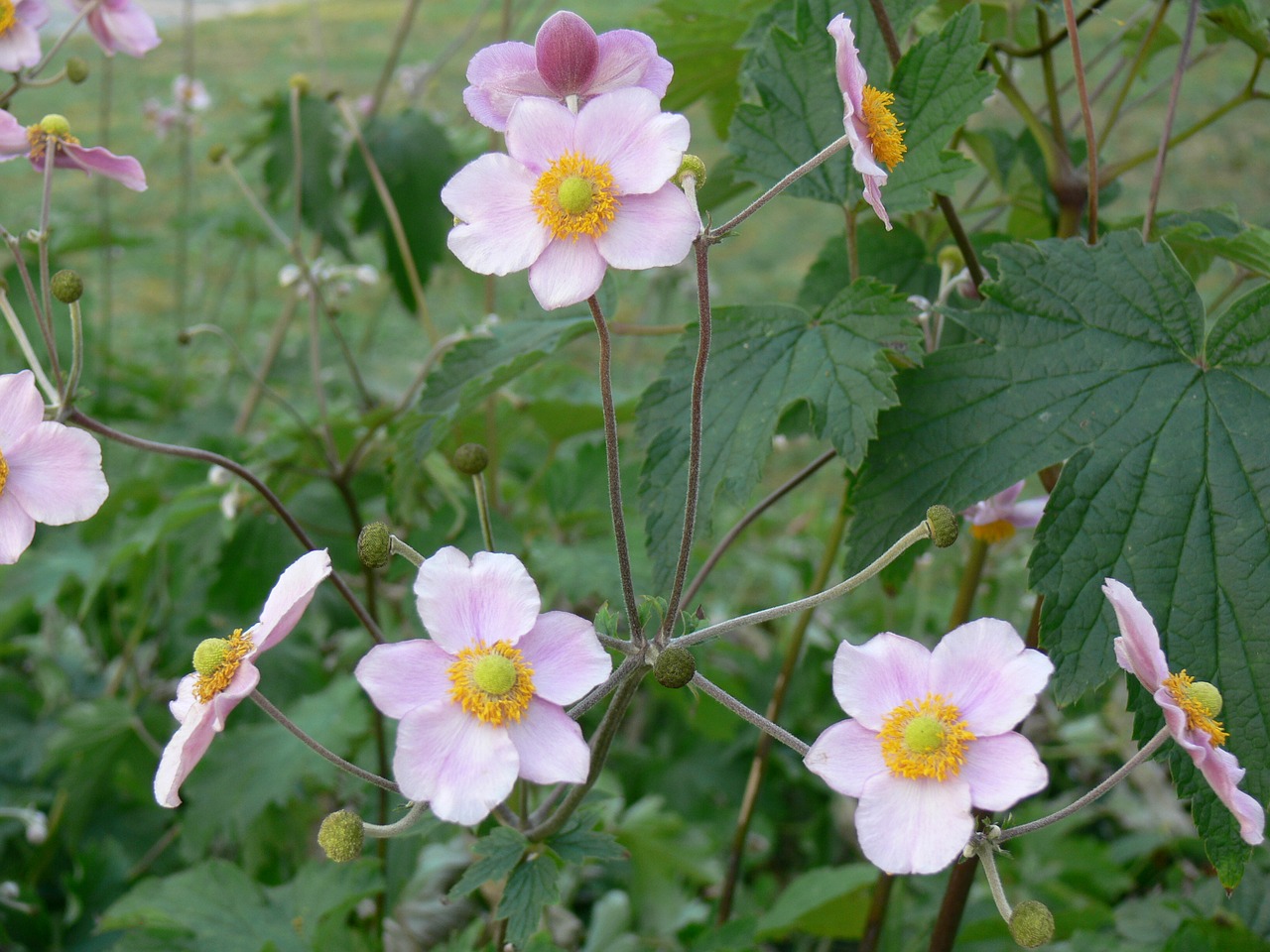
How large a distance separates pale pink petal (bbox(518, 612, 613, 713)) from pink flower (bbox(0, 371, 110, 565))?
38 cm

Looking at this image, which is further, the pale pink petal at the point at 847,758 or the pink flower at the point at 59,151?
the pink flower at the point at 59,151

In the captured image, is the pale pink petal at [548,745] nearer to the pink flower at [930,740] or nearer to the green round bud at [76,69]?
the pink flower at [930,740]

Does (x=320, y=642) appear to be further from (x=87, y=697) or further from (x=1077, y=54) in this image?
(x=1077, y=54)

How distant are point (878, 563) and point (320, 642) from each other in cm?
183

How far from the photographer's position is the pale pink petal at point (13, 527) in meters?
0.86

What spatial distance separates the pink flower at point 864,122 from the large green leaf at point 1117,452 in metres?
0.20

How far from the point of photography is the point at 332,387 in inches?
118

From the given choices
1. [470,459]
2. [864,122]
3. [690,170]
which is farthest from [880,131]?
[470,459]

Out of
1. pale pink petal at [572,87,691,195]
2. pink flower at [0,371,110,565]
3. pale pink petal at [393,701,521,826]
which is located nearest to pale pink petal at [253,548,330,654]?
pale pink petal at [393,701,521,826]

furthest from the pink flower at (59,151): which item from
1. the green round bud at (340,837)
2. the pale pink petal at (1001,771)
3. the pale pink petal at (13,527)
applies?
the pale pink petal at (1001,771)

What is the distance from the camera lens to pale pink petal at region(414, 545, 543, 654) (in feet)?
2.34

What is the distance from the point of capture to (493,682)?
0.69 m

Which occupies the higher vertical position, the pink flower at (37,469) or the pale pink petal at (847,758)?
the pink flower at (37,469)

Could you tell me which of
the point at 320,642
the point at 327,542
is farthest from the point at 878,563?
the point at 320,642
